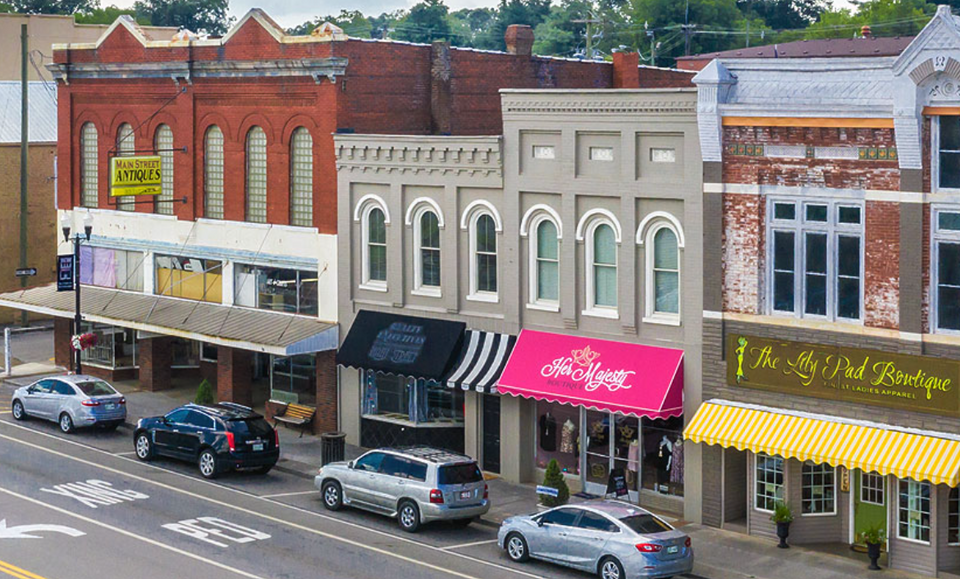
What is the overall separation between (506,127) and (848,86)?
9.32 m

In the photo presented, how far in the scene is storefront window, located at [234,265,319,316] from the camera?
40.9m

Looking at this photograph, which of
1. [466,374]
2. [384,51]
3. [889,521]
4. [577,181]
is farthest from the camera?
[384,51]

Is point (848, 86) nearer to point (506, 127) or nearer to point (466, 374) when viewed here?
point (506, 127)

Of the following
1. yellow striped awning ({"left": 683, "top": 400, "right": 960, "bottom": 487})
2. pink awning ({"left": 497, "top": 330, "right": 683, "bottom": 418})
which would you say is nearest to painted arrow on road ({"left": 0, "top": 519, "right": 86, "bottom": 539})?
pink awning ({"left": 497, "top": 330, "right": 683, "bottom": 418})

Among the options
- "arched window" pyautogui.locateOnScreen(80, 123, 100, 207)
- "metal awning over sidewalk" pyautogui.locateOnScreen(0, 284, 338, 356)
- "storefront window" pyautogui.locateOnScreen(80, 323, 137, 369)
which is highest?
"arched window" pyautogui.locateOnScreen(80, 123, 100, 207)

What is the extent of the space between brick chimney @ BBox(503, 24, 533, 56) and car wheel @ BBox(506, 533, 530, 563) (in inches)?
873

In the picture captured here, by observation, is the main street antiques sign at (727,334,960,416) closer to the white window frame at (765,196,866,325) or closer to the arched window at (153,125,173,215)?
the white window frame at (765,196,866,325)

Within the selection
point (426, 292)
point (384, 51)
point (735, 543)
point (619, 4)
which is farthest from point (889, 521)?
point (619, 4)

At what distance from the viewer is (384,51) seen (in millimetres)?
40906

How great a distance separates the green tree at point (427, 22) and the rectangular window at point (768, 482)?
381 ft

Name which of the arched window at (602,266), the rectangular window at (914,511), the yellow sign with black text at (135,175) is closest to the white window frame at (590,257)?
the arched window at (602,266)

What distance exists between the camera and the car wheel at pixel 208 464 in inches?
1373

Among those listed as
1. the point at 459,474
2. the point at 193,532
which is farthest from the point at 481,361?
the point at 193,532

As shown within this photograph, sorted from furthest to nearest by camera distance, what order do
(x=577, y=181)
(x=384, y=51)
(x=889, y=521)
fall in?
(x=384, y=51) < (x=577, y=181) < (x=889, y=521)
